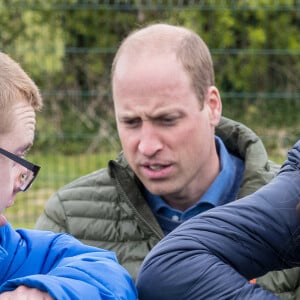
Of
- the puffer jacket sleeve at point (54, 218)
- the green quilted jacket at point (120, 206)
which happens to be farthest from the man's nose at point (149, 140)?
the puffer jacket sleeve at point (54, 218)

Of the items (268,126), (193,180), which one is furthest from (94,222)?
(268,126)

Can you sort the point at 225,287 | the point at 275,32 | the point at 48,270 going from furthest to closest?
the point at 275,32 < the point at 48,270 < the point at 225,287

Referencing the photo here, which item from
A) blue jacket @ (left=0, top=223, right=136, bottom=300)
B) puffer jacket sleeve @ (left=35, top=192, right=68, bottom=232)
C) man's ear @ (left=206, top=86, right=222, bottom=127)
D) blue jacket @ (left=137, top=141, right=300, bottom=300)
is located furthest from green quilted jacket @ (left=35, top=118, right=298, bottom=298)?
blue jacket @ (left=137, top=141, right=300, bottom=300)

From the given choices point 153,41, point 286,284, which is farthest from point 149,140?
point 286,284

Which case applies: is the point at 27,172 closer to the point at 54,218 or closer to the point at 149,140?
the point at 149,140

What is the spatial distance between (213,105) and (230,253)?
1567 mm

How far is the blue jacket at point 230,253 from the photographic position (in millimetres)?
2125

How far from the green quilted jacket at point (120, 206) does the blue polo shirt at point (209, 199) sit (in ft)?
0.19

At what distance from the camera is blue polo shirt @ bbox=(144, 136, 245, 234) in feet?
11.5

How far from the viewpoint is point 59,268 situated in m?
2.11

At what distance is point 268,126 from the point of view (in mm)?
8219

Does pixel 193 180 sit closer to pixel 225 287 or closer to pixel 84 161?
pixel 225 287

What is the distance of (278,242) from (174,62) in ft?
4.98

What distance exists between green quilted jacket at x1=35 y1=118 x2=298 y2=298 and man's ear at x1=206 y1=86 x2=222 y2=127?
0.37 ft
